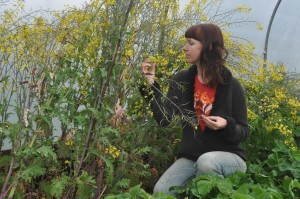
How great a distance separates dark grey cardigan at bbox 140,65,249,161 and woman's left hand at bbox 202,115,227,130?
0.10m

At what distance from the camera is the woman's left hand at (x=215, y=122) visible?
127 inches

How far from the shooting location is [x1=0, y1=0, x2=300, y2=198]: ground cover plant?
9.17 feet

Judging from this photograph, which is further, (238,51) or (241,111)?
(238,51)

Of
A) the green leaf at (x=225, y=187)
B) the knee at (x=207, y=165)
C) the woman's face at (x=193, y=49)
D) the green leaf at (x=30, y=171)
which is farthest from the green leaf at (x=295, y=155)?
the green leaf at (x=30, y=171)

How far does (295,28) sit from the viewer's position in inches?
356

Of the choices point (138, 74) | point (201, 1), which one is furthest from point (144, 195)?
point (201, 1)

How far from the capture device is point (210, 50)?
3.53 m

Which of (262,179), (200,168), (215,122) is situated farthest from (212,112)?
(262,179)

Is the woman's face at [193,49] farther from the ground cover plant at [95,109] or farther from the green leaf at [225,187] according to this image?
the green leaf at [225,187]

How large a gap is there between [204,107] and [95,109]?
1.05m

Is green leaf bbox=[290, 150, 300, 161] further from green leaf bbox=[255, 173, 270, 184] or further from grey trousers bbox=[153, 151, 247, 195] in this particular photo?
grey trousers bbox=[153, 151, 247, 195]

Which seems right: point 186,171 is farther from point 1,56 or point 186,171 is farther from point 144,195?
point 1,56

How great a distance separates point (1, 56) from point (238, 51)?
2057mm

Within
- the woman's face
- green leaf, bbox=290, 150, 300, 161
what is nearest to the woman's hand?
the woman's face
